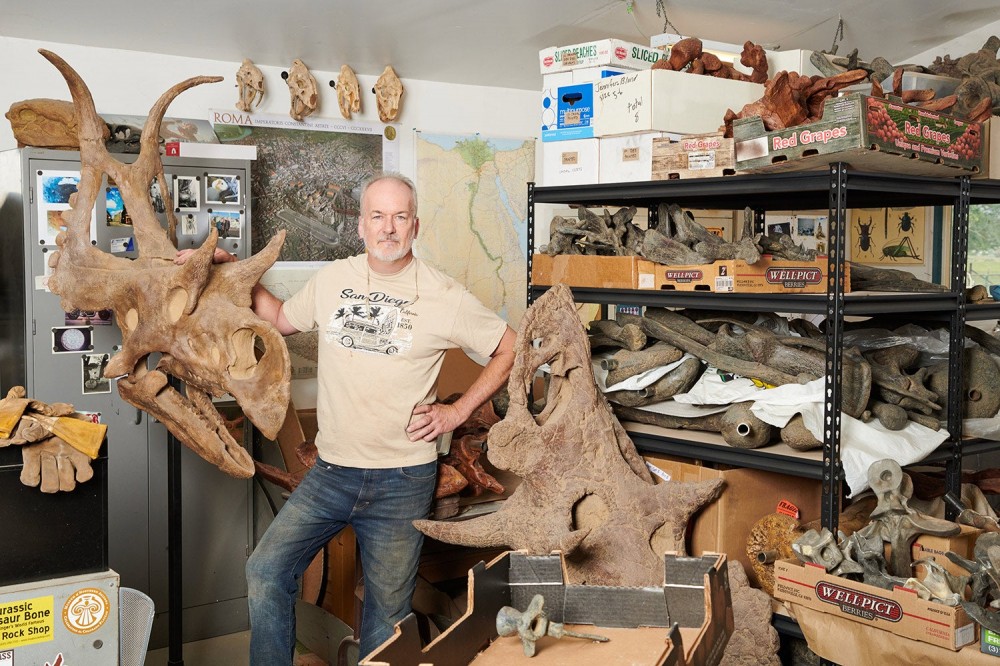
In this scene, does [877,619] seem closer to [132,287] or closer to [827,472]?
[827,472]

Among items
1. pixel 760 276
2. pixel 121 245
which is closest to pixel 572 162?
pixel 760 276

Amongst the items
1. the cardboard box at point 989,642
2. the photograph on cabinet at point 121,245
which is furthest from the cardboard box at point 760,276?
the photograph on cabinet at point 121,245

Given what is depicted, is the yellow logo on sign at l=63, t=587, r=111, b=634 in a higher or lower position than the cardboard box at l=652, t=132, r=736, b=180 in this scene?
lower

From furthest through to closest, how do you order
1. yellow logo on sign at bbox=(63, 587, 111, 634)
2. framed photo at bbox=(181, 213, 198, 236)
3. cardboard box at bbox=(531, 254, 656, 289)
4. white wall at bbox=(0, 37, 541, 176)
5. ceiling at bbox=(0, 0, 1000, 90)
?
white wall at bbox=(0, 37, 541, 176)
ceiling at bbox=(0, 0, 1000, 90)
framed photo at bbox=(181, 213, 198, 236)
cardboard box at bbox=(531, 254, 656, 289)
yellow logo on sign at bbox=(63, 587, 111, 634)

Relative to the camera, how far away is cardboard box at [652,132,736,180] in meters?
3.26

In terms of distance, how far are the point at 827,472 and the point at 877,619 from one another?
46 centimetres

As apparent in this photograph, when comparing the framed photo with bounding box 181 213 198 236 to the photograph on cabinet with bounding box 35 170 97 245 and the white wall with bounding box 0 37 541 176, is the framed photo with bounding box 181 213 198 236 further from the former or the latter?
the white wall with bounding box 0 37 541 176

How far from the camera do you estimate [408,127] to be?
5.78 metres

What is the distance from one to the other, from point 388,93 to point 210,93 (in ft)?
3.31

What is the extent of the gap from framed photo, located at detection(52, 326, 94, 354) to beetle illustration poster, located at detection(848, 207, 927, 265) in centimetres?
506

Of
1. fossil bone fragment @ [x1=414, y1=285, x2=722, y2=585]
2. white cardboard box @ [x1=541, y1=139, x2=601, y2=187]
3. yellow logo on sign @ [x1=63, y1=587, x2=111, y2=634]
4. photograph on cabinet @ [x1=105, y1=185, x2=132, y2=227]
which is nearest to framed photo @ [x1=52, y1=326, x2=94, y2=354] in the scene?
photograph on cabinet @ [x1=105, y1=185, x2=132, y2=227]

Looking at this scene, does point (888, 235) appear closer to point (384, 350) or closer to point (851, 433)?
point (851, 433)

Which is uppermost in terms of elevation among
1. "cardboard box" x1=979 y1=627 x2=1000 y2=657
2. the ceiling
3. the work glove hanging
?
the ceiling

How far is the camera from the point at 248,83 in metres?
5.13
